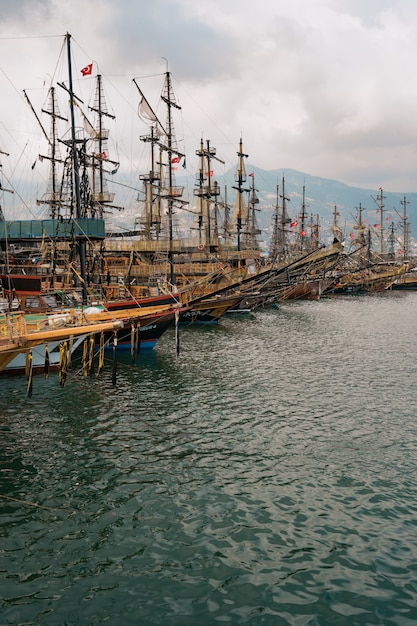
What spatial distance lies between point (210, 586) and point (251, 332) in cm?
3569

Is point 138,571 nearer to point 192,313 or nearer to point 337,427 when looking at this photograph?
point 337,427

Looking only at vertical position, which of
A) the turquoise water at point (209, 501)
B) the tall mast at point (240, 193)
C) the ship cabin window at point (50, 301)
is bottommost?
the turquoise water at point (209, 501)

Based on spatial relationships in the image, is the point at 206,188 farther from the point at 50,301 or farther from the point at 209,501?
the point at 209,501

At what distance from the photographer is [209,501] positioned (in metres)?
13.6

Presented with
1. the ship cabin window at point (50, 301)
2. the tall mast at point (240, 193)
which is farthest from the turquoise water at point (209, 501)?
the tall mast at point (240, 193)

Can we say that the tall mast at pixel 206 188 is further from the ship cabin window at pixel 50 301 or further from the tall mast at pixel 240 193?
the ship cabin window at pixel 50 301

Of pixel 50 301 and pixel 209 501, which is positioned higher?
pixel 50 301

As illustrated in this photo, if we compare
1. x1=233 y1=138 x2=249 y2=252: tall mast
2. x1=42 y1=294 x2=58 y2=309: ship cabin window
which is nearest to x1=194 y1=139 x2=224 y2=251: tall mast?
x1=233 y1=138 x2=249 y2=252: tall mast

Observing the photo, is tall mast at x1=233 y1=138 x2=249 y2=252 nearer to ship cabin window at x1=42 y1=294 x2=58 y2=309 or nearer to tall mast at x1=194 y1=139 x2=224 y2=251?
→ tall mast at x1=194 y1=139 x2=224 y2=251

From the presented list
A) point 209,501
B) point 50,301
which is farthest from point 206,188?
point 209,501

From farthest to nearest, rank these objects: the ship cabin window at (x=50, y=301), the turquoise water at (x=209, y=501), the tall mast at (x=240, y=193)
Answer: the tall mast at (x=240, y=193) < the ship cabin window at (x=50, y=301) < the turquoise water at (x=209, y=501)

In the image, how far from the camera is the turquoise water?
9758mm

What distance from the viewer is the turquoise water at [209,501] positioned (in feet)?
32.0

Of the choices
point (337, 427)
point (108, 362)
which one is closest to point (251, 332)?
point (108, 362)
